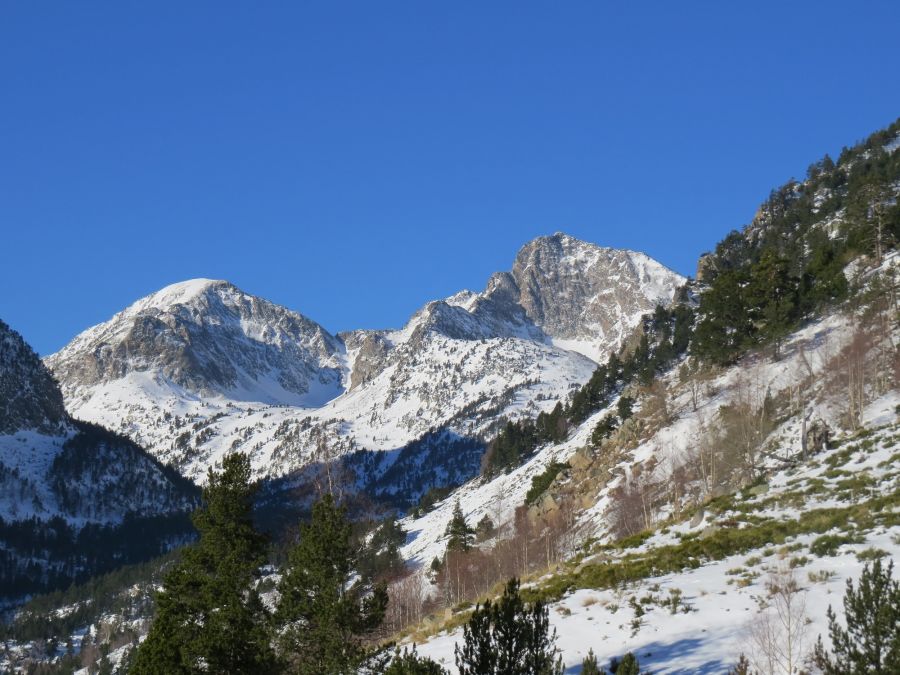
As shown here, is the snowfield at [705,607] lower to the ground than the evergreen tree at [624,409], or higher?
lower

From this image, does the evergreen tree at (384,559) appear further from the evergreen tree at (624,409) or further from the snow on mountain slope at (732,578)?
the snow on mountain slope at (732,578)

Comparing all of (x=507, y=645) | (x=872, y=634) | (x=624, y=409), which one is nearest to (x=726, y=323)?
(x=624, y=409)

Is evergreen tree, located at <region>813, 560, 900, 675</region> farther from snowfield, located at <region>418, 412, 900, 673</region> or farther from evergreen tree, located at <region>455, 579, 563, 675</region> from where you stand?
evergreen tree, located at <region>455, 579, 563, 675</region>

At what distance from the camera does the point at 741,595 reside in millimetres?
22109

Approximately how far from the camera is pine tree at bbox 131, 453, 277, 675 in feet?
80.6

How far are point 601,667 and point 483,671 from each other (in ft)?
16.6

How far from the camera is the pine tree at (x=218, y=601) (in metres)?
24.6

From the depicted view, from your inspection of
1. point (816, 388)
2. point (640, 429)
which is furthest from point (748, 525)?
point (640, 429)

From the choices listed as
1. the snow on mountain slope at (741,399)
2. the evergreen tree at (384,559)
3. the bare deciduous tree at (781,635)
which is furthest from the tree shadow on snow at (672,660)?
the evergreen tree at (384,559)

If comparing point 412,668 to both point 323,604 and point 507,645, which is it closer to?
point 507,645

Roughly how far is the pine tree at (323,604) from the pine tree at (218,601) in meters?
1.07

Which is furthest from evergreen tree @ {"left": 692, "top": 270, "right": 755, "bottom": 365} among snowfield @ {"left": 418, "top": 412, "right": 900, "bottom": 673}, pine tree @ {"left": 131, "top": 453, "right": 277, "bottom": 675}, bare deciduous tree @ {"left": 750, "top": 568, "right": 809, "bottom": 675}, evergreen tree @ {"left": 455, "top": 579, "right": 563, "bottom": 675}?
evergreen tree @ {"left": 455, "top": 579, "right": 563, "bottom": 675}

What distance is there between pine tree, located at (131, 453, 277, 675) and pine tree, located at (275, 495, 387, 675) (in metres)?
1.07

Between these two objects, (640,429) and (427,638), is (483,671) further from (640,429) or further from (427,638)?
(640,429)
